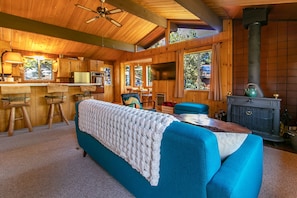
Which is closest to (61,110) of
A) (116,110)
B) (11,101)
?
(11,101)

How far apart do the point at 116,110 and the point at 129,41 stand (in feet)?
20.9

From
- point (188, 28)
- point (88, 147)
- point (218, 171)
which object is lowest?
point (88, 147)

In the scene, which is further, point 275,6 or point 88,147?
point 275,6

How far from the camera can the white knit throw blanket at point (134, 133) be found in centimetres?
122

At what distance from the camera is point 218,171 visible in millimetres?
1012

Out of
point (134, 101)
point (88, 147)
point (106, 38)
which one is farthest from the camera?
point (106, 38)

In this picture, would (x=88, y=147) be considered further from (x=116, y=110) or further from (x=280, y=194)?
(x=280, y=194)

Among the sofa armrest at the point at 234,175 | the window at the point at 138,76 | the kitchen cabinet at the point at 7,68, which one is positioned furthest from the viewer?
the window at the point at 138,76

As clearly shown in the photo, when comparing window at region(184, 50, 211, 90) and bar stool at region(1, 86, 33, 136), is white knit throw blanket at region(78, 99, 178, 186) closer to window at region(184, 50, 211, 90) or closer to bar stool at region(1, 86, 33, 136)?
bar stool at region(1, 86, 33, 136)

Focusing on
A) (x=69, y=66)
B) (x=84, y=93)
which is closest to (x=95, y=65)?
(x=69, y=66)

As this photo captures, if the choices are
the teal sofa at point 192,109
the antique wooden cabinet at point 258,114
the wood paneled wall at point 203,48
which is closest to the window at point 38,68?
the wood paneled wall at point 203,48

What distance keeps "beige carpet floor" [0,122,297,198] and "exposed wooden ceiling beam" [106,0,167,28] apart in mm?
3431

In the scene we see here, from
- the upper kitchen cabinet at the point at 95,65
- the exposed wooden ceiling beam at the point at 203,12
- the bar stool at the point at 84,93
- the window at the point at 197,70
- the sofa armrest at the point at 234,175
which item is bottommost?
the sofa armrest at the point at 234,175

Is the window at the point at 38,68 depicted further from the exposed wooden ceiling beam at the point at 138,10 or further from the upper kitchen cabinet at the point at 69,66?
the exposed wooden ceiling beam at the point at 138,10
